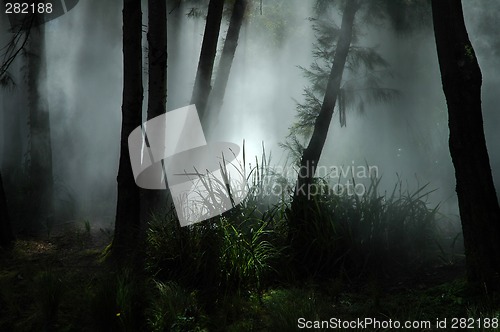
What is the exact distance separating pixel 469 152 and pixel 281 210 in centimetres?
259

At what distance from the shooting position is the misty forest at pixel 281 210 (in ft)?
18.7

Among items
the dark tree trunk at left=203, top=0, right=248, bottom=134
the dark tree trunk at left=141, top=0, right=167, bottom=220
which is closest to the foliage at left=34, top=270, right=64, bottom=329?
the dark tree trunk at left=141, top=0, right=167, bottom=220

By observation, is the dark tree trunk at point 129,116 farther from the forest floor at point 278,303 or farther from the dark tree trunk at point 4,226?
the dark tree trunk at point 4,226

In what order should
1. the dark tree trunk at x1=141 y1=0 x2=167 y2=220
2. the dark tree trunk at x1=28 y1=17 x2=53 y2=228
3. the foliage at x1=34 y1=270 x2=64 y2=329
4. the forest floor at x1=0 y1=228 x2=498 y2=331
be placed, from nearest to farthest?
the forest floor at x1=0 y1=228 x2=498 y2=331 → the foliage at x1=34 y1=270 x2=64 y2=329 → the dark tree trunk at x1=141 y1=0 x2=167 y2=220 → the dark tree trunk at x1=28 y1=17 x2=53 y2=228

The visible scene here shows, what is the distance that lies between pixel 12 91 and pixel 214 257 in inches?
467

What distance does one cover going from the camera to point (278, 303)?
5734 mm

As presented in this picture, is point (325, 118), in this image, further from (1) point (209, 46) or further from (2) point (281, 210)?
(1) point (209, 46)

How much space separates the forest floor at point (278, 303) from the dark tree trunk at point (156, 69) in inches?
45.6

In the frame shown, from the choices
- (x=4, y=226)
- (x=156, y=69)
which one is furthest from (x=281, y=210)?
(x=4, y=226)

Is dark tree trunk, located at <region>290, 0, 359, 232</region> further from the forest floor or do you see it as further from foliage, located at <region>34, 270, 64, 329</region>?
foliage, located at <region>34, 270, 64, 329</region>

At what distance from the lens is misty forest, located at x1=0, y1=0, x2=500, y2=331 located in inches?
224

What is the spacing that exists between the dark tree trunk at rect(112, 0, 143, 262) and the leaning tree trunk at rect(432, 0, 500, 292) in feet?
12.5

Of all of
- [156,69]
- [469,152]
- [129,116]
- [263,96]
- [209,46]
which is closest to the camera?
[469,152]

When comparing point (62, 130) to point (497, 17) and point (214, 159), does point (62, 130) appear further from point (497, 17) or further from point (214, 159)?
point (497, 17)
